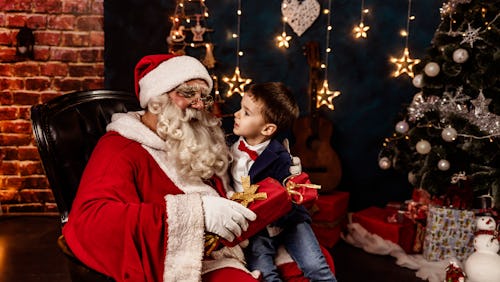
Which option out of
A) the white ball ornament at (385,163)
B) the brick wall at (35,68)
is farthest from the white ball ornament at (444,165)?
the brick wall at (35,68)

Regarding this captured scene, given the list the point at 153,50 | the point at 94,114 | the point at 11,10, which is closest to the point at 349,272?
the point at 94,114

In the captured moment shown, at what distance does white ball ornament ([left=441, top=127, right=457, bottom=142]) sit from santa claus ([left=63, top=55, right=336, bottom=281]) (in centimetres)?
196

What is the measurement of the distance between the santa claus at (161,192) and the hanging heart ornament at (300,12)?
2625 mm

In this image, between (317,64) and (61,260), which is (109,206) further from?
(317,64)

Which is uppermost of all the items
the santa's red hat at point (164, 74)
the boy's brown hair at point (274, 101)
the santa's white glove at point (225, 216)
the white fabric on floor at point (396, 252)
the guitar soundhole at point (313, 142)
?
the santa's red hat at point (164, 74)

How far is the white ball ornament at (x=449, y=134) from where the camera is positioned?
3402mm

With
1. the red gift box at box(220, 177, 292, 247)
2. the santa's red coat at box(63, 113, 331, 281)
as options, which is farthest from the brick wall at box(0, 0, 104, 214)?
the red gift box at box(220, 177, 292, 247)

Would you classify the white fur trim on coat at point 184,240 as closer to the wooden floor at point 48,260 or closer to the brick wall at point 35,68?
the wooden floor at point 48,260

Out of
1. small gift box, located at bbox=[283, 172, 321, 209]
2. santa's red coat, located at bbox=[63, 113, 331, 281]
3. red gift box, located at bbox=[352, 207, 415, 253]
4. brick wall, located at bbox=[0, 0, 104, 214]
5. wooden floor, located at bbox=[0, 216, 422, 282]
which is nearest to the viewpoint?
santa's red coat, located at bbox=[63, 113, 331, 281]

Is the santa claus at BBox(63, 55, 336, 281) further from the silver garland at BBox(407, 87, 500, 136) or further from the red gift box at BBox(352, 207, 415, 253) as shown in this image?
the red gift box at BBox(352, 207, 415, 253)

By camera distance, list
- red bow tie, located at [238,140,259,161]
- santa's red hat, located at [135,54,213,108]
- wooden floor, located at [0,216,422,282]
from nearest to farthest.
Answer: santa's red hat, located at [135,54,213,108] → red bow tie, located at [238,140,259,161] → wooden floor, located at [0,216,422,282]

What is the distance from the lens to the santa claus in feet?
5.14

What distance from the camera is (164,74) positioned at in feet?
6.50

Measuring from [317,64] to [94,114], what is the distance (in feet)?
8.85
